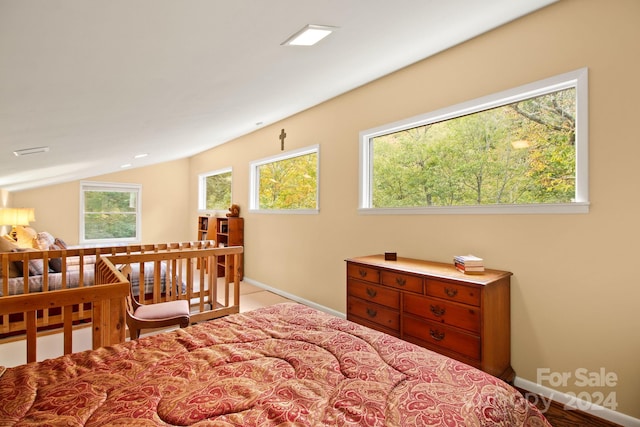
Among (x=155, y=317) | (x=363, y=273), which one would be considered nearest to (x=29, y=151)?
(x=155, y=317)

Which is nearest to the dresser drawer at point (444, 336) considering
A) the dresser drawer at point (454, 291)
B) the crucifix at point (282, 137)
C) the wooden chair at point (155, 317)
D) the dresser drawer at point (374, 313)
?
the dresser drawer at point (374, 313)

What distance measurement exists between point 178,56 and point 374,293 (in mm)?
2243

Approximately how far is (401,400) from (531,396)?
1891mm

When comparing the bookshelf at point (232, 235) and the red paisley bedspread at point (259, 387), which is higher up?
the bookshelf at point (232, 235)

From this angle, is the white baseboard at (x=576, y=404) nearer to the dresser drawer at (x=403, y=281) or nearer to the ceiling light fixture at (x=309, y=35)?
the dresser drawer at (x=403, y=281)

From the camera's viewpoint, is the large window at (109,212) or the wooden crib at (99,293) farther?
the large window at (109,212)

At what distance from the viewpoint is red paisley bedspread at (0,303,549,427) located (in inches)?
37.4

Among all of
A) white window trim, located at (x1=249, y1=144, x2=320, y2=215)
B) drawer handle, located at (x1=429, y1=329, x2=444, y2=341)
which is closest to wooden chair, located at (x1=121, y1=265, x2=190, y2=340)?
drawer handle, located at (x1=429, y1=329, x2=444, y2=341)

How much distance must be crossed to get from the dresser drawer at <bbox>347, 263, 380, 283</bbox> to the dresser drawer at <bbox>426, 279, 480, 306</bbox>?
49cm

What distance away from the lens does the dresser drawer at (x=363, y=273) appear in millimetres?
2725

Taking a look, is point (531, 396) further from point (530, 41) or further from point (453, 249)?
point (530, 41)

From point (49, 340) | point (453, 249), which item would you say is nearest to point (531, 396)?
point (453, 249)

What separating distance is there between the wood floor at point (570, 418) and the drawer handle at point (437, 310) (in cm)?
86

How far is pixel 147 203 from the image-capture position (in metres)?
7.66
